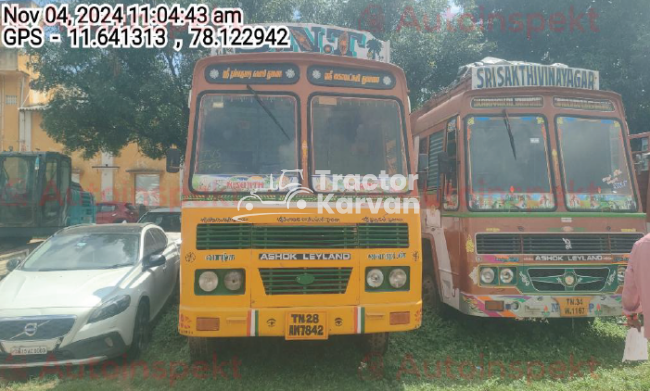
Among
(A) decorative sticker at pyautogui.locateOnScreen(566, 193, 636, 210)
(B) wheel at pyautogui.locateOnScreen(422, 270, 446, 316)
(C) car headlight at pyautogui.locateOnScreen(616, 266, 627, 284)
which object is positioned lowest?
(B) wheel at pyautogui.locateOnScreen(422, 270, 446, 316)

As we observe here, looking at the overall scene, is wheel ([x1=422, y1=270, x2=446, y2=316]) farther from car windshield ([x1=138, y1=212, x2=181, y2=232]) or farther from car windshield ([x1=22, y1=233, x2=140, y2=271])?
car windshield ([x1=138, y1=212, x2=181, y2=232])

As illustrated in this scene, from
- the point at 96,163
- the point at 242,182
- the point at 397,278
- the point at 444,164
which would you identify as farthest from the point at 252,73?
the point at 96,163

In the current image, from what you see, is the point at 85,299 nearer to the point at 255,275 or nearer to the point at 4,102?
the point at 255,275

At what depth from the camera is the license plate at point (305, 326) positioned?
452 cm

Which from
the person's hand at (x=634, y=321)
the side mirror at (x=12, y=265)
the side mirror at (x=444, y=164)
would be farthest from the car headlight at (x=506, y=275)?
the side mirror at (x=12, y=265)

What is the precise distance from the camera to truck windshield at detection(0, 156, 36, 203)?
14.2 m

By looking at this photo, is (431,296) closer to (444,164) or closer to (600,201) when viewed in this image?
(444,164)

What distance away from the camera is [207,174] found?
15.6 feet

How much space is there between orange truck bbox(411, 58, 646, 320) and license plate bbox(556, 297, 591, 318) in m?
0.01

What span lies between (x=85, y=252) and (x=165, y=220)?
5.11m

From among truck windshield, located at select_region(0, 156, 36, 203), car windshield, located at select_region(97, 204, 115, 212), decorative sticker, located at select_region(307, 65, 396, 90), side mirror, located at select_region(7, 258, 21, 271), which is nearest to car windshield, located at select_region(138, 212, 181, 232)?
side mirror, located at select_region(7, 258, 21, 271)

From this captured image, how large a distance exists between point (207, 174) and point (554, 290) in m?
4.12

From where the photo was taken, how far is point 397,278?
478 centimetres

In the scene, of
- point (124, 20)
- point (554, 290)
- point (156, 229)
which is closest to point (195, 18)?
point (124, 20)
